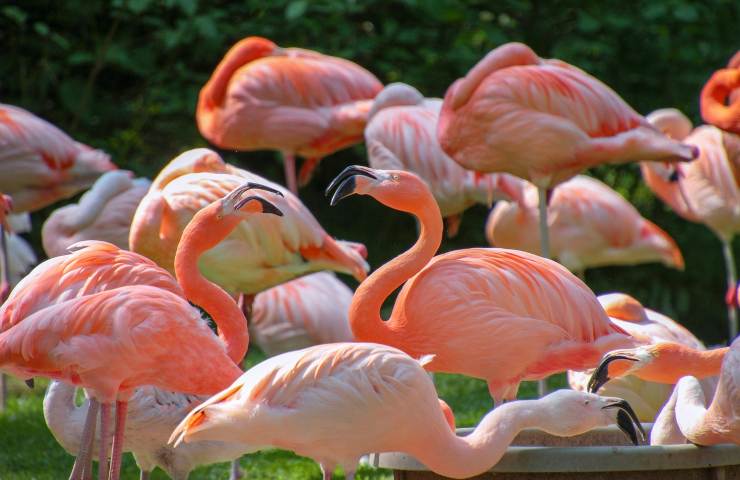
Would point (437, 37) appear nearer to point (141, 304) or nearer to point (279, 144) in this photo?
point (279, 144)

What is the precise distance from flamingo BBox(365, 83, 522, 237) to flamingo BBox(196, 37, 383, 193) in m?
0.38

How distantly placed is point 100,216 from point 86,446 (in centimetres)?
241

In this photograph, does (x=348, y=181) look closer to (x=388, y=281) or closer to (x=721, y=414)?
(x=388, y=281)

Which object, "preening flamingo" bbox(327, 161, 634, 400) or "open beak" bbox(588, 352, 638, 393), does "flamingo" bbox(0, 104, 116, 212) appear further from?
"open beak" bbox(588, 352, 638, 393)

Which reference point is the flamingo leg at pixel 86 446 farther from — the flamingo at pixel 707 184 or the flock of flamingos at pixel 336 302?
the flamingo at pixel 707 184

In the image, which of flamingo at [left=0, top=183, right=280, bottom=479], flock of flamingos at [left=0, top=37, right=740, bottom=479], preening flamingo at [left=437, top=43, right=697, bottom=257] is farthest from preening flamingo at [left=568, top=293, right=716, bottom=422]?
flamingo at [left=0, top=183, right=280, bottom=479]

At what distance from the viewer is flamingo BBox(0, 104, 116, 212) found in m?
5.94

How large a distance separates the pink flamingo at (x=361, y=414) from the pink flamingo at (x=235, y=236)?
5.12 ft

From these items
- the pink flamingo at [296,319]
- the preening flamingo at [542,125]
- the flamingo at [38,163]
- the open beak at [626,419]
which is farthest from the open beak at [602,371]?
the flamingo at [38,163]

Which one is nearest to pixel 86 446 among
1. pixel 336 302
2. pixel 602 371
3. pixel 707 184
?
pixel 602 371

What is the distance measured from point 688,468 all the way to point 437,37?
5.22 metres

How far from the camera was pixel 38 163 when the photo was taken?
599 centimetres

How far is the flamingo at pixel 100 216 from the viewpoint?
5793mm

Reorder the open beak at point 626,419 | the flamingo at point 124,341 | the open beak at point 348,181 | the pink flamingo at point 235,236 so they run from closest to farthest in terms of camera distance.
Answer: the open beak at point 626,419
the flamingo at point 124,341
the open beak at point 348,181
the pink flamingo at point 235,236
